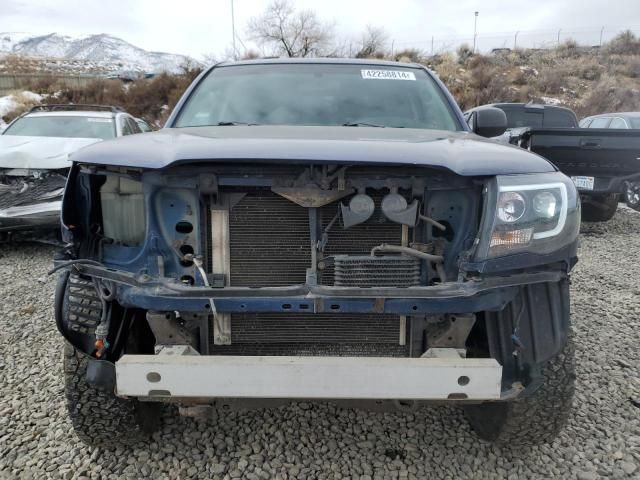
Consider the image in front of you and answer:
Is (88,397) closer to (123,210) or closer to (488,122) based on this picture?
(123,210)

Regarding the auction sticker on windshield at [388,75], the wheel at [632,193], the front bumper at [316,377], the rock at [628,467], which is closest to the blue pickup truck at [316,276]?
the front bumper at [316,377]

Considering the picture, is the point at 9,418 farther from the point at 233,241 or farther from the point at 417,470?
the point at 417,470

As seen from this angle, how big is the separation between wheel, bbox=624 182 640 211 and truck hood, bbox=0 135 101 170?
661 centimetres

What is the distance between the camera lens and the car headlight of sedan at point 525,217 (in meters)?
1.87

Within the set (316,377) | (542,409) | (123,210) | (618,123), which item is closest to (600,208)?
(618,123)

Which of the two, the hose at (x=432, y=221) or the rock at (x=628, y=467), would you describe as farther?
the rock at (x=628, y=467)

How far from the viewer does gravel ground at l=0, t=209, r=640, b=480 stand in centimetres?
228

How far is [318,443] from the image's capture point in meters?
2.46

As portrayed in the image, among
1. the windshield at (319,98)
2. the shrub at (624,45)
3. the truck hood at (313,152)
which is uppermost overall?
the shrub at (624,45)

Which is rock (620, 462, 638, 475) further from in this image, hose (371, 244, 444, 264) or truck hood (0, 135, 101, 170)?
truck hood (0, 135, 101, 170)

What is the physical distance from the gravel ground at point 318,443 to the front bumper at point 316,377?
68 centimetres

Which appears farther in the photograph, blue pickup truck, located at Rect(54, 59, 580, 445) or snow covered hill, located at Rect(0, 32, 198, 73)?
snow covered hill, located at Rect(0, 32, 198, 73)

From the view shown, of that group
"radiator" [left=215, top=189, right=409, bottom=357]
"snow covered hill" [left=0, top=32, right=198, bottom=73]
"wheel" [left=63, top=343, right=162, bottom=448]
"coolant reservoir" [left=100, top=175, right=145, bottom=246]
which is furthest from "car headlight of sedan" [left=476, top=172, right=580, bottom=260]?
"snow covered hill" [left=0, top=32, right=198, bottom=73]

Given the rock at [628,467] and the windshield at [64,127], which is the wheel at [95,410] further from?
the windshield at [64,127]
